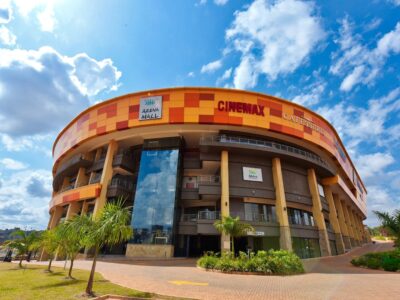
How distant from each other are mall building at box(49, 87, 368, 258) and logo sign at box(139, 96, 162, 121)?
15 cm

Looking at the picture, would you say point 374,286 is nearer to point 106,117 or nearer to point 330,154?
point 330,154

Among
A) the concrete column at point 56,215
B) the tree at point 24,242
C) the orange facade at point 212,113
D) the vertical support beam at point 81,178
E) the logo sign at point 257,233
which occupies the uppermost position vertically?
the orange facade at point 212,113

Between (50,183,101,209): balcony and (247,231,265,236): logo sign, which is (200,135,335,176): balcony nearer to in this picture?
(247,231,265,236): logo sign

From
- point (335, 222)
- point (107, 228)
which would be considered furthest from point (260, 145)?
point (107, 228)

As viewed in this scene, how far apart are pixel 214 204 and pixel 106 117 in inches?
831

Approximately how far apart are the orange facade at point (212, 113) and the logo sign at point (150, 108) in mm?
512

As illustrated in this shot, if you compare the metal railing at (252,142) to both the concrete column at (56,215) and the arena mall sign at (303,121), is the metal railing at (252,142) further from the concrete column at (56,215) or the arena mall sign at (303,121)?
the concrete column at (56,215)

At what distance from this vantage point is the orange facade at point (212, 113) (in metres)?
32.3

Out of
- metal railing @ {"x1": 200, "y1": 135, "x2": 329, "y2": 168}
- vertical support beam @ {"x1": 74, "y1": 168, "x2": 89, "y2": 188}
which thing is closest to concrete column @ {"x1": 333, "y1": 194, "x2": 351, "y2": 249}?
metal railing @ {"x1": 200, "y1": 135, "x2": 329, "y2": 168}

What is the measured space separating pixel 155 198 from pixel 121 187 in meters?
6.64

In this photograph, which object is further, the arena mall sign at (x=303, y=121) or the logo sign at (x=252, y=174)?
the arena mall sign at (x=303, y=121)

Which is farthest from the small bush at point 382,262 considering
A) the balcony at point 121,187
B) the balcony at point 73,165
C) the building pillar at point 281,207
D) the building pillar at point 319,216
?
the balcony at point 73,165

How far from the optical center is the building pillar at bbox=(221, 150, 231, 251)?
27.9 meters

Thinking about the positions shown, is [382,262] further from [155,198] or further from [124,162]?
[124,162]
